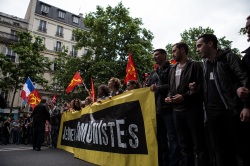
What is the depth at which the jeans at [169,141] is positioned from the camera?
3529 mm

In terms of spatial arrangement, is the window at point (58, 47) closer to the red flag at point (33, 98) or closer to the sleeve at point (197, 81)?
the red flag at point (33, 98)

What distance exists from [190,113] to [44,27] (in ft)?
143

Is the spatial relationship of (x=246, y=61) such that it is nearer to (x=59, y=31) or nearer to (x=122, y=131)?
(x=122, y=131)

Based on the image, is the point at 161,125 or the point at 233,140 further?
the point at 161,125

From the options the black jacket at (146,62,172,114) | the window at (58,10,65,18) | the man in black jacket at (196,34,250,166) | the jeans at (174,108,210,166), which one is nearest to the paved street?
the black jacket at (146,62,172,114)

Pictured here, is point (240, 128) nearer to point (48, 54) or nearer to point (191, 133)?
point (191, 133)

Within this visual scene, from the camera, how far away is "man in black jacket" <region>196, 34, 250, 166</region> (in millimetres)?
2496

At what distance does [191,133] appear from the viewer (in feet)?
9.77

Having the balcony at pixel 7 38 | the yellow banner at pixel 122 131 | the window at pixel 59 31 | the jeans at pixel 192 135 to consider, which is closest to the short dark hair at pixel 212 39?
the jeans at pixel 192 135

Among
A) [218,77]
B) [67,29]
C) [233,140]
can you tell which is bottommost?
[233,140]

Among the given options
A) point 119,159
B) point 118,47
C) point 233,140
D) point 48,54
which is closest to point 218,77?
point 233,140

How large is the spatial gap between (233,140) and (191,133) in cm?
56

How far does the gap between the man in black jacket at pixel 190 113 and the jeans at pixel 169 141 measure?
1.33 feet

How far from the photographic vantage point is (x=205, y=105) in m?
2.86
